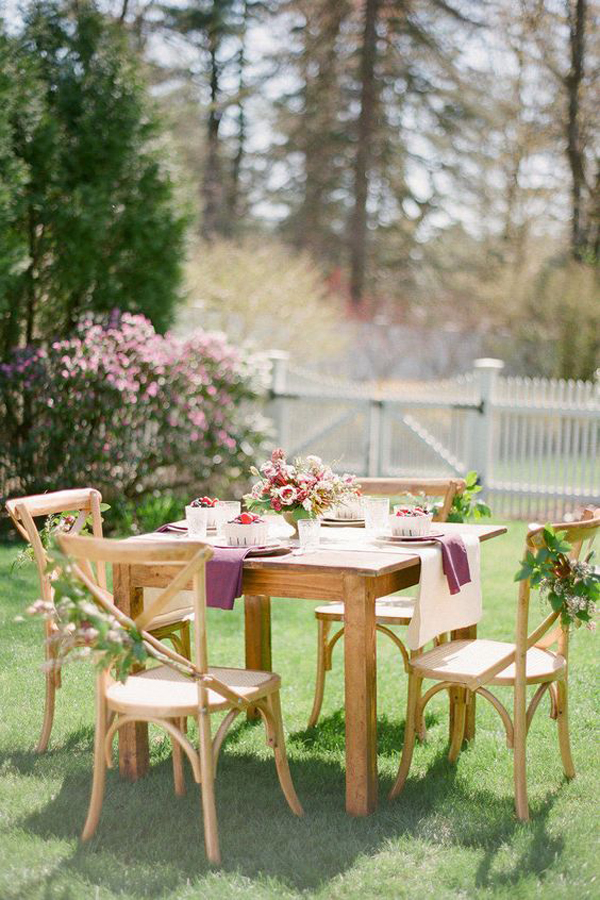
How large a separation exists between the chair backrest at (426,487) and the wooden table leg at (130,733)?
151 centimetres

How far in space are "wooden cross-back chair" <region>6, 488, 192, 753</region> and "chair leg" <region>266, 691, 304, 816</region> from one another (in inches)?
30.0

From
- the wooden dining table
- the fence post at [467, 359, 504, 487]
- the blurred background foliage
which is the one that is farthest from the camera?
the blurred background foliage

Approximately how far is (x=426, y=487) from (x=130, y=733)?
195cm

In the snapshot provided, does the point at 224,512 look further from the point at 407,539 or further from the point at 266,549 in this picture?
the point at 407,539

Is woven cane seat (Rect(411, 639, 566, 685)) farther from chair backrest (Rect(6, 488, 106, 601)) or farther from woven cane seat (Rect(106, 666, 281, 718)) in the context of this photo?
chair backrest (Rect(6, 488, 106, 601))

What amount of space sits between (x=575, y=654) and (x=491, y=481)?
5.79 m

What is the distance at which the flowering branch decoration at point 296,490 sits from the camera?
13.9 ft

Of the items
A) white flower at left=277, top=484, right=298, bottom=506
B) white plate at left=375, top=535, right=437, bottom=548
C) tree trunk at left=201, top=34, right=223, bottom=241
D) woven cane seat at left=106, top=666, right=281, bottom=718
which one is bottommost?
woven cane seat at left=106, top=666, right=281, bottom=718

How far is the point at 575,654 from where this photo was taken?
614 cm

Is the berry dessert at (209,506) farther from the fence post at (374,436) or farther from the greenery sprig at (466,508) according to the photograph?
the fence post at (374,436)

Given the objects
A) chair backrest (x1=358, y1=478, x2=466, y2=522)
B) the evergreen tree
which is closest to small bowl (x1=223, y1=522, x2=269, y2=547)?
chair backrest (x1=358, y1=478, x2=466, y2=522)

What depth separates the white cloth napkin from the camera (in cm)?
389

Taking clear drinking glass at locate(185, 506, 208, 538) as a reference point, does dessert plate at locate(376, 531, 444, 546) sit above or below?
below

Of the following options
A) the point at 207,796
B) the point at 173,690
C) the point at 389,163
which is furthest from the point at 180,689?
the point at 389,163
